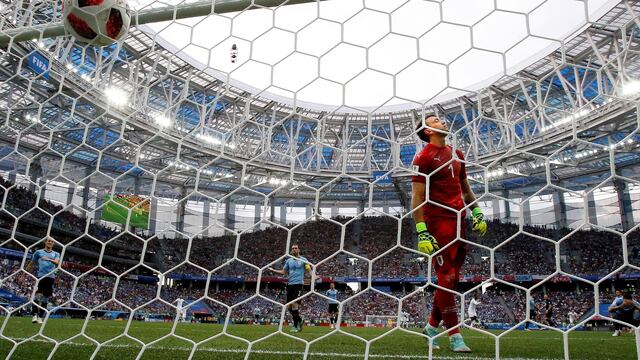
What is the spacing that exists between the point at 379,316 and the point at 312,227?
28.2 feet

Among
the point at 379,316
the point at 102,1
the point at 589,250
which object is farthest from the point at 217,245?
the point at 102,1

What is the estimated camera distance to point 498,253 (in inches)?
941

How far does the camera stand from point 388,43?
9.27 feet

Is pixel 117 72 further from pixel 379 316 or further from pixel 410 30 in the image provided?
pixel 410 30

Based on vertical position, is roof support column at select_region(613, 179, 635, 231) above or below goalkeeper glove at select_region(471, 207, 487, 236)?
above

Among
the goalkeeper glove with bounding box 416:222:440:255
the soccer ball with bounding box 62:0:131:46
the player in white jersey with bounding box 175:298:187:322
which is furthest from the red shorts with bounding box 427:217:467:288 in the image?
the soccer ball with bounding box 62:0:131:46

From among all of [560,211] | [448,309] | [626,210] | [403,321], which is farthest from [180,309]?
[560,211]

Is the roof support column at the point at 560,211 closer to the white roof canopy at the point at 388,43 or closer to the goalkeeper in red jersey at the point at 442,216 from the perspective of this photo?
the goalkeeper in red jersey at the point at 442,216

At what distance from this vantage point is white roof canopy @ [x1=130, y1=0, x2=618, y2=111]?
238cm

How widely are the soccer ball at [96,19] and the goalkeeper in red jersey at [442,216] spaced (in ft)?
7.84

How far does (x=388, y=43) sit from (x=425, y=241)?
1.27 meters

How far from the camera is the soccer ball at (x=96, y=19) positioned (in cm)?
324

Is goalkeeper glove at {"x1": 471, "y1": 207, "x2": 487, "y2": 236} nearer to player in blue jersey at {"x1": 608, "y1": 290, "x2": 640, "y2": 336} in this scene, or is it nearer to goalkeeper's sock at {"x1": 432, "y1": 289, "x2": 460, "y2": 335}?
goalkeeper's sock at {"x1": 432, "y1": 289, "x2": 460, "y2": 335}

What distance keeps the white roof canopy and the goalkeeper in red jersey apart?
0.44 meters
